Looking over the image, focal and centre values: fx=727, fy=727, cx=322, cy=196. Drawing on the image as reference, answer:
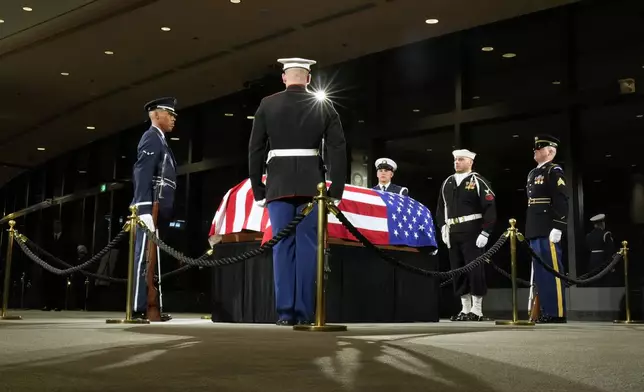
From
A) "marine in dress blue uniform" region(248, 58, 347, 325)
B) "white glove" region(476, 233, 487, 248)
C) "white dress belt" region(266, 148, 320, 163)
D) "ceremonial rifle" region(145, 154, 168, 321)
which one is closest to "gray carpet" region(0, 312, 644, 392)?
"marine in dress blue uniform" region(248, 58, 347, 325)

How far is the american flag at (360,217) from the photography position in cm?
534

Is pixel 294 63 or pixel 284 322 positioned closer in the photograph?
pixel 284 322

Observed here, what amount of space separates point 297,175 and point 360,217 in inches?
51.3

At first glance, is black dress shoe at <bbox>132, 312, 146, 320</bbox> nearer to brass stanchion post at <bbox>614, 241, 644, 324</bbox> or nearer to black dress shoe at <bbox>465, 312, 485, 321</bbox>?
black dress shoe at <bbox>465, 312, 485, 321</bbox>

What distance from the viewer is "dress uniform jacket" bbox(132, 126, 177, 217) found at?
17.8 feet

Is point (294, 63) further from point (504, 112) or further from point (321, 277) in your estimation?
point (504, 112)

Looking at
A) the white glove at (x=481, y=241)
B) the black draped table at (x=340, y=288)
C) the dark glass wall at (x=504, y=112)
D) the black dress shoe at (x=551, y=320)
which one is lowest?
the black dress shoe at (x=551, y=320)

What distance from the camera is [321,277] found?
389cm

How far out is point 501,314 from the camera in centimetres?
837

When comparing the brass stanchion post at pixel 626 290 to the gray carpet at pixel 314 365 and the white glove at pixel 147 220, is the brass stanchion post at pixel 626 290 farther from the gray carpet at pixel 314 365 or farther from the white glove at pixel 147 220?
the white glove at pixel 147 220

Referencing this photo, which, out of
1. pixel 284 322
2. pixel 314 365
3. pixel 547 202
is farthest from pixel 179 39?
pixel 314 365

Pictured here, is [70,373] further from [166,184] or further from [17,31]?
[17,31]

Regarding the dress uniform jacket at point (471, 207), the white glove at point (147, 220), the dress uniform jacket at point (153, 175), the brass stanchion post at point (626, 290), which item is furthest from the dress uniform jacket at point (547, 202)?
the white glove at point (147, 220)

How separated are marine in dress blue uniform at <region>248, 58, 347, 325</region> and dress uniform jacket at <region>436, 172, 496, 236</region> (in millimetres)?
2661
